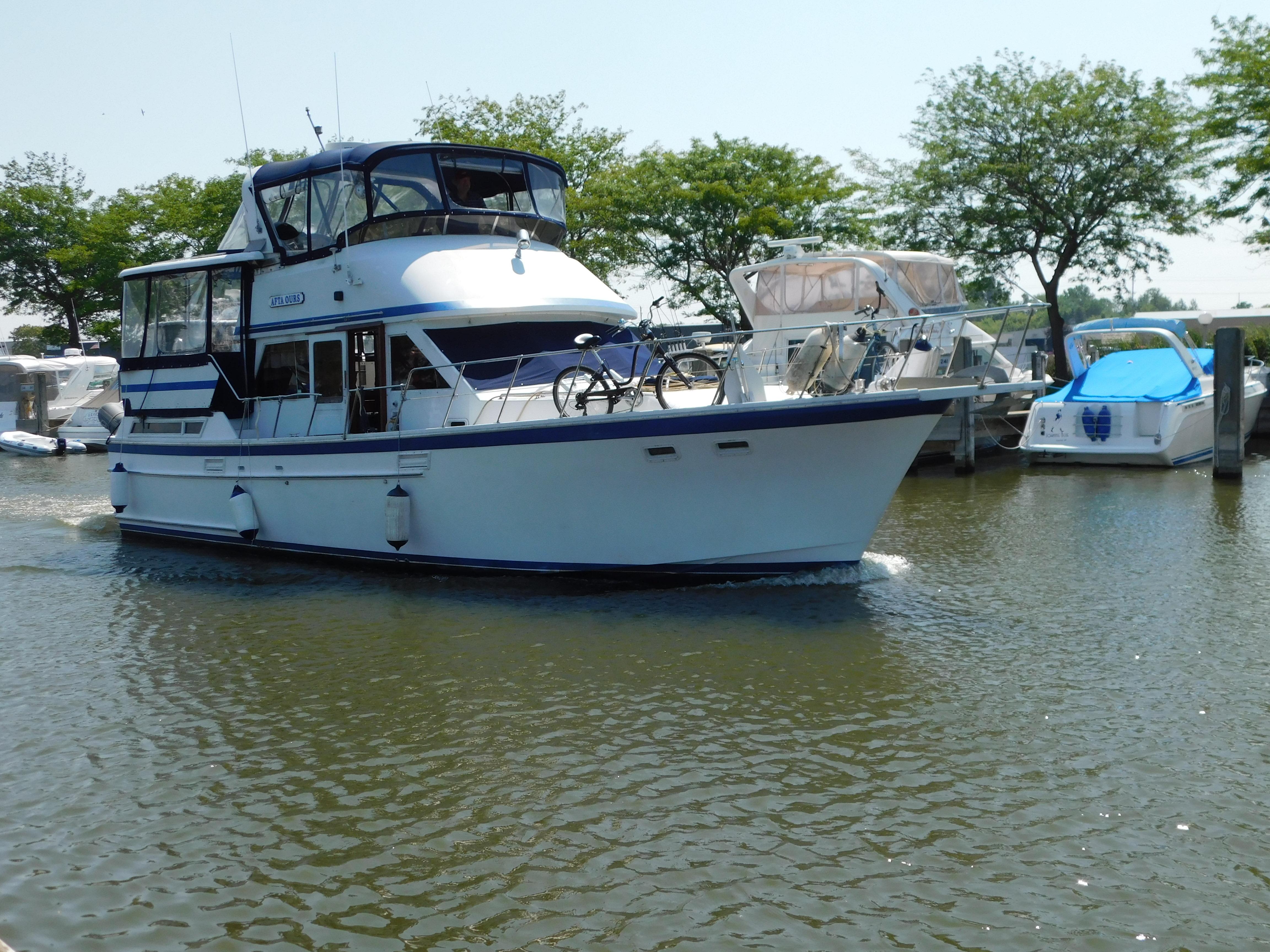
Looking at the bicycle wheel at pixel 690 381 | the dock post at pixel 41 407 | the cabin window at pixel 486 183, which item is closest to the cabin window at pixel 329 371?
the cabin window at pixel 486 183

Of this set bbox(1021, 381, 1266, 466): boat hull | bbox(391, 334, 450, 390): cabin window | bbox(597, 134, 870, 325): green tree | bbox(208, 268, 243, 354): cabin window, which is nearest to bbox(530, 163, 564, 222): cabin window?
bbox(391, 334, 450, 390): cabin window

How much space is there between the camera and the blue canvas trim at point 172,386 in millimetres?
13914

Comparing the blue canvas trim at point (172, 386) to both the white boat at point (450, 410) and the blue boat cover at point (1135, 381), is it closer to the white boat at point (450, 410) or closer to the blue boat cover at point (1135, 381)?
the white boat at point (450, 410)

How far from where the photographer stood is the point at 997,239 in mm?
32125

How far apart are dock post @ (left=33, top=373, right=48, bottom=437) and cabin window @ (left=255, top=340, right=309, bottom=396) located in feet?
82.0

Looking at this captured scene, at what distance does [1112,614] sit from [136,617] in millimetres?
9004

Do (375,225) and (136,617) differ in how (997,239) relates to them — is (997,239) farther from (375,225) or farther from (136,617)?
(136,617)

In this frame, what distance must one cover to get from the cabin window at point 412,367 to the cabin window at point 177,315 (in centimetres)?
323

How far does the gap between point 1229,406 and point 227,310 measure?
49.8 feet

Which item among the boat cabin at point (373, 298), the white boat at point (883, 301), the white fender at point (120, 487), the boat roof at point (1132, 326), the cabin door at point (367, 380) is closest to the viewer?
the boat cabin at point (373, 298)

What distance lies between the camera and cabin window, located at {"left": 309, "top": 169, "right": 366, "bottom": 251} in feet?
41.3

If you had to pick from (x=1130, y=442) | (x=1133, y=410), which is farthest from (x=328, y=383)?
(x=1133, y=410)

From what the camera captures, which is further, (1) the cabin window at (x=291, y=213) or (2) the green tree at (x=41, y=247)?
(2) the green tree at (x=41, y=247)

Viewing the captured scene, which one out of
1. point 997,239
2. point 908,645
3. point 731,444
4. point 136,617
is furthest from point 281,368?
point 997,239
